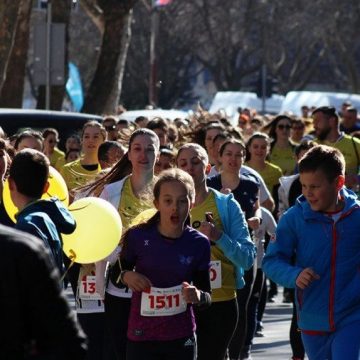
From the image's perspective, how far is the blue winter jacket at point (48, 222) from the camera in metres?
6.47

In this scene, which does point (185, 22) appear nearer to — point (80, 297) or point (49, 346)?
point (80, 297)

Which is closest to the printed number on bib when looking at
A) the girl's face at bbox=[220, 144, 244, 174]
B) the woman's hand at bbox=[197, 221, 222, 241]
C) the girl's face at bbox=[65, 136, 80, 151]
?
the woman's hand at bbox=[197, 221, 222, 241]

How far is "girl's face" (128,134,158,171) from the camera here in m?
9.17

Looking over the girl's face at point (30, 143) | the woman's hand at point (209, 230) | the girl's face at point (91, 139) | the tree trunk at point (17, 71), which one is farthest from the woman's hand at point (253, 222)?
the tree trunk at point (17, 71)

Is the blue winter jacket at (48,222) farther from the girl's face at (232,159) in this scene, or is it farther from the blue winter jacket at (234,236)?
the girl's face at (232,159)

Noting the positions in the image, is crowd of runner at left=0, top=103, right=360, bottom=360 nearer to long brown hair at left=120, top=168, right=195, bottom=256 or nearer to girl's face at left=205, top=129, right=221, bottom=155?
long brown hair at left=120, top=168, right=195, bottom=256

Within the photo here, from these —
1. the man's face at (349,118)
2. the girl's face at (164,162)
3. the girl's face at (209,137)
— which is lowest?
the man's face at (349,118)

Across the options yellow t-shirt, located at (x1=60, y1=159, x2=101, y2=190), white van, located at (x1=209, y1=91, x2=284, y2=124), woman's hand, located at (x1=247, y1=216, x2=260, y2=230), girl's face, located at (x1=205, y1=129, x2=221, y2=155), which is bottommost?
white van, located at (x1=209, y1=91, x2=284, y2=124)

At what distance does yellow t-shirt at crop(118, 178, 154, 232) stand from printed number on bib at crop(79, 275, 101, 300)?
2.36 feet

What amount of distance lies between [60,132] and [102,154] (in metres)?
8.62

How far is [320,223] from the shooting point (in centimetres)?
747

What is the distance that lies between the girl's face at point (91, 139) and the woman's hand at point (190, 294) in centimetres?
578

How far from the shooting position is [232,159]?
10.8m

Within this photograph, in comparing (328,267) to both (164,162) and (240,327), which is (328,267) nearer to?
(240,327)
